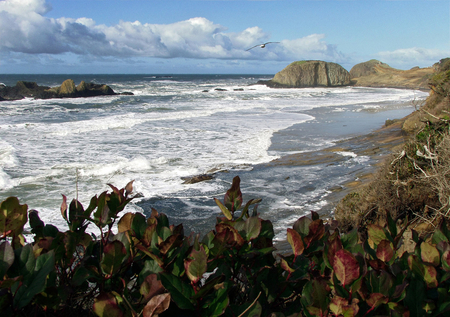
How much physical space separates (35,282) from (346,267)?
881 millimetres

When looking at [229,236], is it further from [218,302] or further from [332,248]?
[332,248]

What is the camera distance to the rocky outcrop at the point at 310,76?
70125 mm

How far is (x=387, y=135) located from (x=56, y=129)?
51.6 ft

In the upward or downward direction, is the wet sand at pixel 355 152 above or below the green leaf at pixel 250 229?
below

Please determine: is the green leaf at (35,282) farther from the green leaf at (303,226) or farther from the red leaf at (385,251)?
the red leaf at (385,251)

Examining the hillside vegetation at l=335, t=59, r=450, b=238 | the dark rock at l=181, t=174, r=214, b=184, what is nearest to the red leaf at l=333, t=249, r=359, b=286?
the hillside vegetation at l=335, t=59, r=450, b=238

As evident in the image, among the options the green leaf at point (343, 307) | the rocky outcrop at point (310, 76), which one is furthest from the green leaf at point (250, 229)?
the rocky outcrop at point (310, 76)

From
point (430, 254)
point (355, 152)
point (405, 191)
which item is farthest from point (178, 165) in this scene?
point (430, 254)

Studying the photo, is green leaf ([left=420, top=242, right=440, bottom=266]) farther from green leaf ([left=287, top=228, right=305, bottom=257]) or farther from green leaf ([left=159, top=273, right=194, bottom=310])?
green leaf ([left=159, top=273, right=194, bottom=310])

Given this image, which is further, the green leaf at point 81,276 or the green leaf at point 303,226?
the green leaf at point 303,226

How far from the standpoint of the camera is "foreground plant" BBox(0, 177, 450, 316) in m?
0.95

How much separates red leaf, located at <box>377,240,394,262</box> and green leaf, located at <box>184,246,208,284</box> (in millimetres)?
623

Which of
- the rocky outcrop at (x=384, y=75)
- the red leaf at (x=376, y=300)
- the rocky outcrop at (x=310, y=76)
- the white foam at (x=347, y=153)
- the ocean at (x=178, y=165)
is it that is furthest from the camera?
the rocky outcrop at (x=310, y=76)

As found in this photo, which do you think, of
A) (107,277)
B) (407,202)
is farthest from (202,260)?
(407,202)
